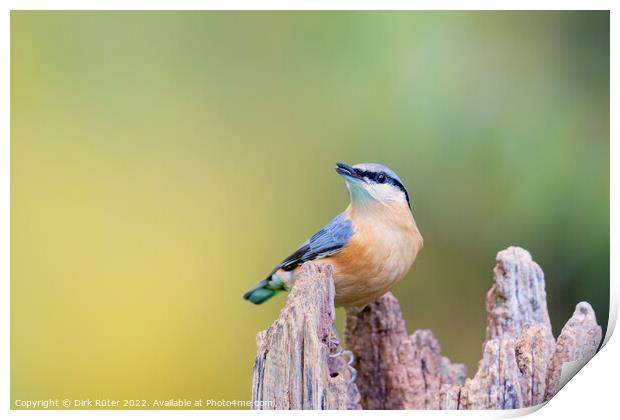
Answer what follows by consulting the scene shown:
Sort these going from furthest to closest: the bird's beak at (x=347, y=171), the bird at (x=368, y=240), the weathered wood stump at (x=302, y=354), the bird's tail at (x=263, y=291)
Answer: the bird's tail at (x=263, y=291), the bird at (x=368, y=240), the bird's beak at (x=347, y=171), the weathered wood stump at (x=302, y=354)

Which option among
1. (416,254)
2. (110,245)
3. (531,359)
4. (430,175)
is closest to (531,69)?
(430,175)

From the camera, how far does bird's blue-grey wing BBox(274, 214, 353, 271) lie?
328cm

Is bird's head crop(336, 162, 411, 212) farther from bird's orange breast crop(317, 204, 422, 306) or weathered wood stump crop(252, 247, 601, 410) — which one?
weathered wood stump crop(252, 247, 601, 410)

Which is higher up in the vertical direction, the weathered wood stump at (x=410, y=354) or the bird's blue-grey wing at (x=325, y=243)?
the bird's blue-grey wing at (x=325, y=243)

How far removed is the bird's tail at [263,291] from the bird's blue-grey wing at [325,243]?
11 cm

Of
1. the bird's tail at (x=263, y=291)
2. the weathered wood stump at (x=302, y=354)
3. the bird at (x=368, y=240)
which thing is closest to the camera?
the weathered wood stump at (x=302, y=354)

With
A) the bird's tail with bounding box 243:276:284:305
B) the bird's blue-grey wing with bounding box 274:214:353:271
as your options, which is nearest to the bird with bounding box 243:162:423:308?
the bird's blue-grey wing with bounding box 274:214:353:271

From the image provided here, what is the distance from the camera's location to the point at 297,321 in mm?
2971

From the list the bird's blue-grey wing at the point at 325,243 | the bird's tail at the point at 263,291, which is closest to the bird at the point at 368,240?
the bird's blue-grey wing at the point at 325,243

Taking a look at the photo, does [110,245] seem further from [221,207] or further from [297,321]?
[297,321]

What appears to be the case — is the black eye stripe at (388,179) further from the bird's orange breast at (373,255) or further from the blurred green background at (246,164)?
the blurred green background at (246,164)

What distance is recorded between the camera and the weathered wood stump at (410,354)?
300cm

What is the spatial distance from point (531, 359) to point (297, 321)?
91 centimetres

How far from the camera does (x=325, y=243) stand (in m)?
3.29
